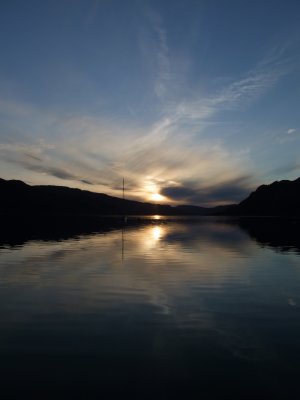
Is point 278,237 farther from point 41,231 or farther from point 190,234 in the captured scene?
point 41,231

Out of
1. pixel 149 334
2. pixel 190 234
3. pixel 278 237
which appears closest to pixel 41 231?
pixel 190 234

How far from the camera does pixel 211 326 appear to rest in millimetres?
15352

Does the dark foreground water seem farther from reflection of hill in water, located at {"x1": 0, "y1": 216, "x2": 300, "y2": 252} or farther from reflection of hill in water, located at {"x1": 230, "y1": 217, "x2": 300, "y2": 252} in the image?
reflection of hill in water, located at {"x1": 0, "y1": 216, "x2": 300, "y2": 252}

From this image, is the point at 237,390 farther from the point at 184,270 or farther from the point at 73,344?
the point at 184,270

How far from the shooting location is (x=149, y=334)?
14.2m

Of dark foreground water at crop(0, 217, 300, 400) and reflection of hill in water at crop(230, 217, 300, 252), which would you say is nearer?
dark foreground water at crop(0, 217, 300, 400)

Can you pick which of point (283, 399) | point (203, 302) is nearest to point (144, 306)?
point (203, 302)

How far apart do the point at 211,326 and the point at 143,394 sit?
6572mm

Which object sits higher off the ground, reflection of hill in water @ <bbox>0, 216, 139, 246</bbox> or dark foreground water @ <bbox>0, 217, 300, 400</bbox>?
reflection of hill in water @ <bbox>0, 216, 139, 246</bbox>

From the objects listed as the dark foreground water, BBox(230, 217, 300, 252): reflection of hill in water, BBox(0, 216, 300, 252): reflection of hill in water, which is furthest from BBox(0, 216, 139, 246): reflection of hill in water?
BBox(230, 217, 300, 252): reflection of hill in water

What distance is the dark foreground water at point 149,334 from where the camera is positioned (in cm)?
996

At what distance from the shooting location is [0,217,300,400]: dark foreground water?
32.7 feet

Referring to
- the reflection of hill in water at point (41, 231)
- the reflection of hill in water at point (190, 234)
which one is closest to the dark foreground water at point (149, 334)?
the reflection of hill in water at point (190, 234)

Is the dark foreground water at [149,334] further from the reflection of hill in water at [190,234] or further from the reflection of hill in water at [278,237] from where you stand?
the reflection of hill in water at [190,234]
